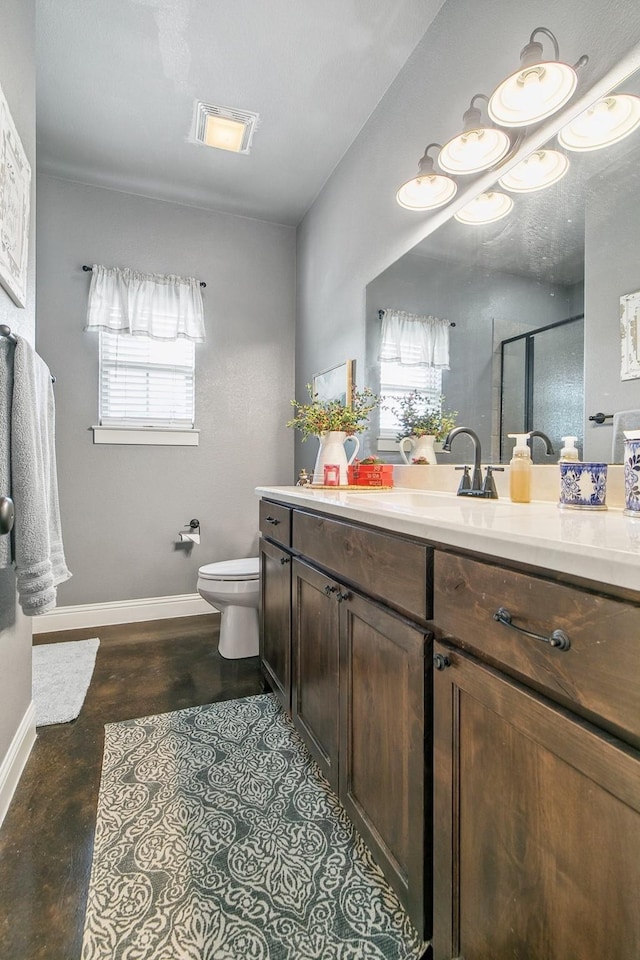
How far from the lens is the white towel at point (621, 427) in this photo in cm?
109

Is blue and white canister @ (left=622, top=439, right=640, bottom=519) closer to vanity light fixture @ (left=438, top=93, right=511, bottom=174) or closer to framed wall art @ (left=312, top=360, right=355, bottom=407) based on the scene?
vanity light fixture @ (left=438, top=93, right=511, bottom=174)

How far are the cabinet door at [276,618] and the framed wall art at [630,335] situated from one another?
3.80ft

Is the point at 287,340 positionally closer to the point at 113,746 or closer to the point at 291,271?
the point at 291,271

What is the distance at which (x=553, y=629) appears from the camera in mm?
610

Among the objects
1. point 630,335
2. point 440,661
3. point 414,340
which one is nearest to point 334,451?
point 414,340

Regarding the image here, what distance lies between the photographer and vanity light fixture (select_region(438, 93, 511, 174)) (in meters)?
1.46

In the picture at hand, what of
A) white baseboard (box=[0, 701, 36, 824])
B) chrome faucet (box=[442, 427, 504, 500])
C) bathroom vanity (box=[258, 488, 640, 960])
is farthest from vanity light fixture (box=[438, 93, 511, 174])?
white baseboard (box=[0, 701, 36, 824])

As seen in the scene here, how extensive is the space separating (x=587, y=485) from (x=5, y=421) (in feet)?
4.76

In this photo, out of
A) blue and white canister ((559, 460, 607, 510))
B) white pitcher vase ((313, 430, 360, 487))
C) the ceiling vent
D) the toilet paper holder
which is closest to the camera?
blue and white canister ((559, 460, 607, 510))

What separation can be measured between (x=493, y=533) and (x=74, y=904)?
4.26 feet

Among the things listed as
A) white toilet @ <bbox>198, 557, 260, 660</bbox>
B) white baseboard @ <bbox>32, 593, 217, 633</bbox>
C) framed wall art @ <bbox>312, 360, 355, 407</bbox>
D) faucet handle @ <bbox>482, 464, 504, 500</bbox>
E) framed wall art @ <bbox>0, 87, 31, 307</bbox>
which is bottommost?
white baseboard @ <bbox>32, 593, 217, 633</bbox>

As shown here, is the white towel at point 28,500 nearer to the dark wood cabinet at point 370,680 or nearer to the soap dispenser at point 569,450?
the dark wood cabinet at point 370,680

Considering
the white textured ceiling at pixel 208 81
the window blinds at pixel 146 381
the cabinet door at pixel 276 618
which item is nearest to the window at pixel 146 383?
the window blinds at pixel 146 381

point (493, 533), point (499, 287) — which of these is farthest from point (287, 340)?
point (493, 533)
